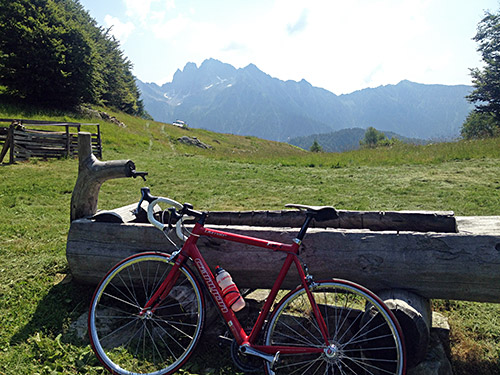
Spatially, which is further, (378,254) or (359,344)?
(378,254)

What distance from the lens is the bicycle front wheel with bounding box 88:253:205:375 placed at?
3.08 meters

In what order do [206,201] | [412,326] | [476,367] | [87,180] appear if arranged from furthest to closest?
[206,201]
[87,180]
[476,367]
[412,326]

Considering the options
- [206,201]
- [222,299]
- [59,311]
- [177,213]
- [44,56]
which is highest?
[44,56]

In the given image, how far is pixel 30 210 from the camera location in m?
8.21

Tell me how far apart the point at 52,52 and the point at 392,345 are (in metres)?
37.4

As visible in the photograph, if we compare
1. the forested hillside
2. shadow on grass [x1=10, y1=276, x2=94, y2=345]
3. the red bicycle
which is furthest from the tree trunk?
the forested hillside

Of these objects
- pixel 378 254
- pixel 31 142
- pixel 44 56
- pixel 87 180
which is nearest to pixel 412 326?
pixel 378 254

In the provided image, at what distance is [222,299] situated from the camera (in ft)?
9.78

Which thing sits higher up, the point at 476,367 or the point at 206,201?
the point at 476,367

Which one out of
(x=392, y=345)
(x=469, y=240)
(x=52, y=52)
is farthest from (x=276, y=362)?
(x=52, y=52)

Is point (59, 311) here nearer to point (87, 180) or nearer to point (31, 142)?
point (87, 180)

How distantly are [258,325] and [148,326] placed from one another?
1.52 metres

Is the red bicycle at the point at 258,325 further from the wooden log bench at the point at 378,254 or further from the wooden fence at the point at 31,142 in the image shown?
the wooden fence at the point at 31,142

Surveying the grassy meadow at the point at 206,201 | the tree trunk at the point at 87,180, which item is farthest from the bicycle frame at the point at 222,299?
the tree trunk at the point at 87,180
